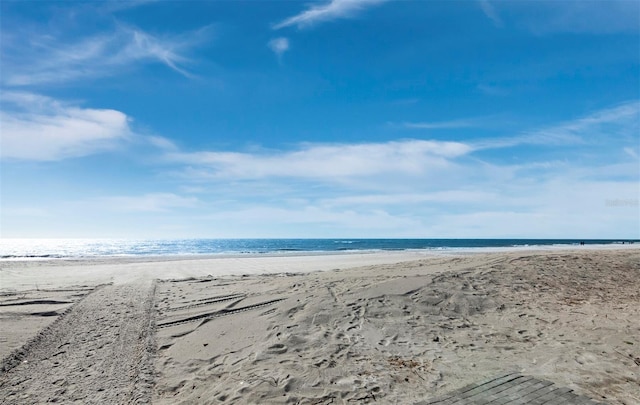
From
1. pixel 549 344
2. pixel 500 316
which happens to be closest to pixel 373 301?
pixel 500 316

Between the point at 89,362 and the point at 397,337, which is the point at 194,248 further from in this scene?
the point at 397,337

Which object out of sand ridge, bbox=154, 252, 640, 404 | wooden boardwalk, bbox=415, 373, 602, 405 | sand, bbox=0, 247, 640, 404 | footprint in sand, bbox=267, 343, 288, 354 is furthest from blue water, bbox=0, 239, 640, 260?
wooden boardwalk, bbox=415, 373, 602, 405

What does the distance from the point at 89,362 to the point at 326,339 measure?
4.42 metres

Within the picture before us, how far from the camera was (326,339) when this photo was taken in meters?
7.76

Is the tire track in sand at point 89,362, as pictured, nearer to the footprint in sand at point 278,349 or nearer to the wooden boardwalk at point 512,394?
the footprint in sand at point 278,349

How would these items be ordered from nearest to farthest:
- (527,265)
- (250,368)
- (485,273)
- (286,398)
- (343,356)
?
(286,398)
(250,368)
(343,356)
(485,273)
(527,265)

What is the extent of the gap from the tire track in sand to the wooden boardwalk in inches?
178

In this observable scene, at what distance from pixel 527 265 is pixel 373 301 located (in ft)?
25.1

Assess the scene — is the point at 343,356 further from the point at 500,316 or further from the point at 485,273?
the point at 485,273

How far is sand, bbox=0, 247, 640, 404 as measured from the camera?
5.81 meters

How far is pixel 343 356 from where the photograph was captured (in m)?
6.91

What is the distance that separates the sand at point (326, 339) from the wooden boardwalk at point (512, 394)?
0.71 ft

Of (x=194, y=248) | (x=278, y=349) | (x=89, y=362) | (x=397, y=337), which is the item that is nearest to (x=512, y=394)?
(x=397, y=337)

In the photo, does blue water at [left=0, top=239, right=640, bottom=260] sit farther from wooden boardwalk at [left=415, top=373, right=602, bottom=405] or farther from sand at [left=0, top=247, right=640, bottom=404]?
wooden boardwalk at [left=415, top=373, right=602, bottom=405]
